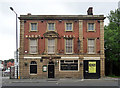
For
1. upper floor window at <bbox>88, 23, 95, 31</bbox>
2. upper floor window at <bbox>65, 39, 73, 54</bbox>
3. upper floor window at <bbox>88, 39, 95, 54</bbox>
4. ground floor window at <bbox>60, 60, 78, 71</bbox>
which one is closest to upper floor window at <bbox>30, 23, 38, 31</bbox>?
upper floor window at <bbox>65, 39, 73, 54</bbox>

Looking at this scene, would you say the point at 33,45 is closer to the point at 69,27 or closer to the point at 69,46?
the point at 69,46

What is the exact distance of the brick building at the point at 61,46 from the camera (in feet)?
95.6

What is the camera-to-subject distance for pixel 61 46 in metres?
29.5

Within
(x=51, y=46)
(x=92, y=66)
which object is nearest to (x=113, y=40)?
(x=92, y=66)

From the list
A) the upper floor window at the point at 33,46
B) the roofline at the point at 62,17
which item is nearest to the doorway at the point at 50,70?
the upper floor window at the point at 33,46

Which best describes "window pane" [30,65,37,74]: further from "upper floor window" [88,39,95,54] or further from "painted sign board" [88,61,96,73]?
"upper floor window" [88,39,95,54]

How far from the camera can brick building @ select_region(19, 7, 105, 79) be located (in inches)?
1147

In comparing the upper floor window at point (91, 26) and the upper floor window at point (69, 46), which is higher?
the upper floor window at point (91, 26)

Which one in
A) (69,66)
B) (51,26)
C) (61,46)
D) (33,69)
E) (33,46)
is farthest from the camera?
(51,26)

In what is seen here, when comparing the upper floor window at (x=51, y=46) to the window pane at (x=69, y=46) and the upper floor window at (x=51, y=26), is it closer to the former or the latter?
the upper floor window at (x=51, y=26)

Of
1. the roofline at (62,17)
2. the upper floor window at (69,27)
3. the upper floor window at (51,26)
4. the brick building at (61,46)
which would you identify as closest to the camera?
the brick building at (61,46)

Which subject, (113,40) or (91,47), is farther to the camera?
(113,40)

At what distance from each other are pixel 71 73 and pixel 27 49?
25.6 feet

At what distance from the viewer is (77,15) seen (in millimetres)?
29859
